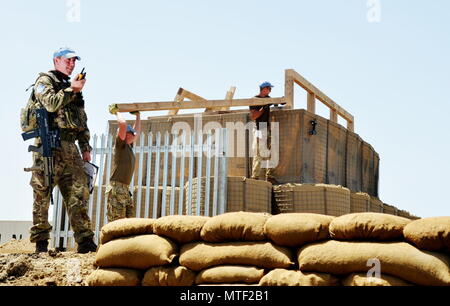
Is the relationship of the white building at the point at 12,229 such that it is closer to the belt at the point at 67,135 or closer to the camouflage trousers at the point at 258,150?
the camouflage trousers at the point at 258,150

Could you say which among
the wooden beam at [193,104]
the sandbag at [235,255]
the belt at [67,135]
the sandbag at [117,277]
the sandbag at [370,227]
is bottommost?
the sandbag at [117,277]

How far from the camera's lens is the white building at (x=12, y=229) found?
677 inches

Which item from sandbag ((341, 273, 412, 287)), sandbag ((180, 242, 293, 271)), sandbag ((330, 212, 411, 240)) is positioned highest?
sandbag ((330, 212, 411, 240))

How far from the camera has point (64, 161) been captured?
6109 millimetres

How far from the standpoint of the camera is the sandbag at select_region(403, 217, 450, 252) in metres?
3.16

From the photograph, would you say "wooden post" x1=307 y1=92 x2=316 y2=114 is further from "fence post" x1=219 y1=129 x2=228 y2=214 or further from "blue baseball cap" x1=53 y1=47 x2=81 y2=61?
"blue baseball cap" x1=53 y1=47 x2=81 y2=61

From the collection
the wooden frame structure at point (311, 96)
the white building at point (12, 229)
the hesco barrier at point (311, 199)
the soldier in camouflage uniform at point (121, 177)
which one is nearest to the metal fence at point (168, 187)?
the hesco barrier at point (311, 199)

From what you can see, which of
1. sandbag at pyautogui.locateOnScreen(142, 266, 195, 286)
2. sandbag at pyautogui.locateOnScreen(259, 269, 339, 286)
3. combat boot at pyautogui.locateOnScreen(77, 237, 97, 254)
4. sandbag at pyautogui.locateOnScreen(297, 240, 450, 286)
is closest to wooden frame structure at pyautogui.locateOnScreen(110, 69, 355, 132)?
combat boot at pyautogui.locateOnScreen(77, 237, 97, 254)

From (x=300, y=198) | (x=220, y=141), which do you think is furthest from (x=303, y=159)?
(x=220, y=141)

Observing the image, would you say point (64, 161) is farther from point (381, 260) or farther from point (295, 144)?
point (295, 144)

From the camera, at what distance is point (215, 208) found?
8164 mm

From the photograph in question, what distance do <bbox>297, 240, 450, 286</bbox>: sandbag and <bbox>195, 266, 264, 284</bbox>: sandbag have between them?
0.32 meters

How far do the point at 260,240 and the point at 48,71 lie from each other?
3667mm
